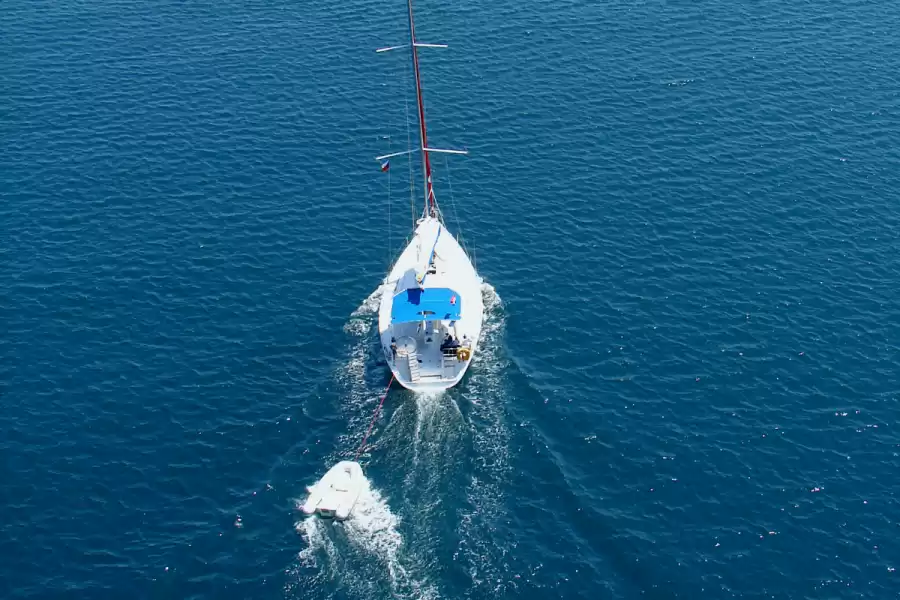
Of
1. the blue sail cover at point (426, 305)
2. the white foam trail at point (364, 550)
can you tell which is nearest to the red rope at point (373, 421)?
the white foam trail at point (364, 550)

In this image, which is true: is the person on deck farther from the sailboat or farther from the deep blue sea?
the deep blue sea

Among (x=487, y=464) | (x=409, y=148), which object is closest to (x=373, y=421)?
(x=487, y=464)

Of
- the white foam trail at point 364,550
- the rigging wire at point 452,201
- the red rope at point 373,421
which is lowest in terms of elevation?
the white foam trail at point 364,550

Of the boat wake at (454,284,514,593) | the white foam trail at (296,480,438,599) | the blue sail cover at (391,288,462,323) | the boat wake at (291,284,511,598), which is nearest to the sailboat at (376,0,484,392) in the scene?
the blue sail cover at (391,288,462,323)

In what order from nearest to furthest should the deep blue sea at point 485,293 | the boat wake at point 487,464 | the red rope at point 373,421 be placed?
the boat wake at point 487,464
the deep blue sea at point 485,293
the red rope at point 373,421

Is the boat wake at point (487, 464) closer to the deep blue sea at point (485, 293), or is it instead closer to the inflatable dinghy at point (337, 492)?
the deep blue sea at point (485, 293)

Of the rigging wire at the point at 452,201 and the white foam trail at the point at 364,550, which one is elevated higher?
the rigging wire at the point at 452,201

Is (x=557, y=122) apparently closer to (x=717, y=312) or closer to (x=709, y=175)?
(x=709, y=175)

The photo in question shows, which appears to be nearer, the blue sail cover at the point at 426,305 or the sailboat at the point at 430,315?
the sailboat at the point at 430,315
